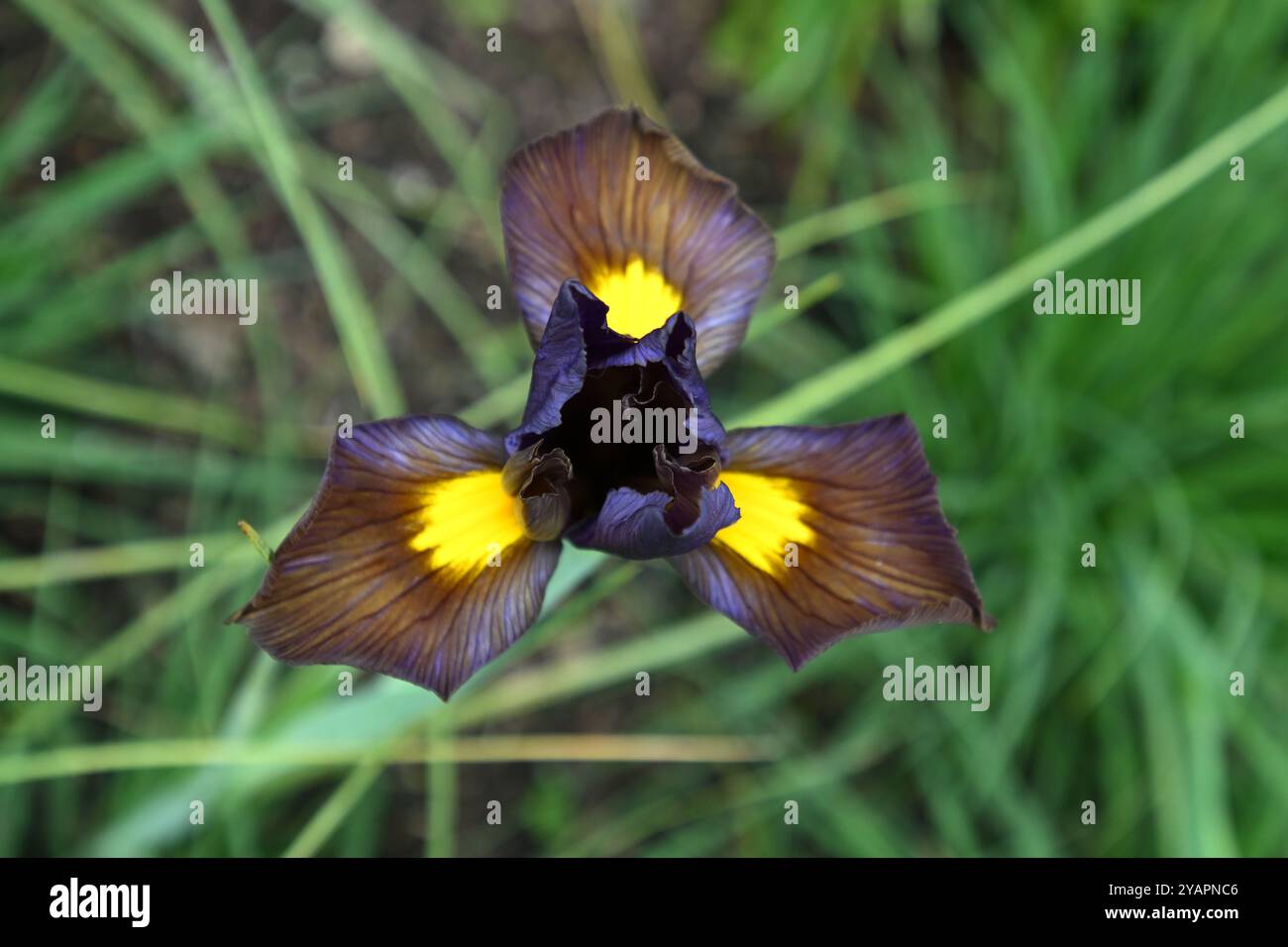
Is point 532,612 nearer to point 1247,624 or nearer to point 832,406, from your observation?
point 832,406

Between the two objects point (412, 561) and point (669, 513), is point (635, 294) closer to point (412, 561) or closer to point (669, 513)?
point (669, 513)

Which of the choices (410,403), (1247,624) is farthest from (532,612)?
(1247,624)

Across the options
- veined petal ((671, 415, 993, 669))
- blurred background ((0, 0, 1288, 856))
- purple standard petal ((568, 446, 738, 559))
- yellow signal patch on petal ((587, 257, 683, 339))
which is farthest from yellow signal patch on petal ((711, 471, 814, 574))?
blurred background ((0, 0, 1288, 856))

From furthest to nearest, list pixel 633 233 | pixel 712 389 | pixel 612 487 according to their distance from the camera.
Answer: pixel 712 389 → pixel 633 233 → pixel 612 487

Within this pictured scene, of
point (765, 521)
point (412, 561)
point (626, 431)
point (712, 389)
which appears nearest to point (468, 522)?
point (412, 561)

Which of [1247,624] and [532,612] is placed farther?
[1247,624]

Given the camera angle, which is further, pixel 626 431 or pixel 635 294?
pixel 635 294

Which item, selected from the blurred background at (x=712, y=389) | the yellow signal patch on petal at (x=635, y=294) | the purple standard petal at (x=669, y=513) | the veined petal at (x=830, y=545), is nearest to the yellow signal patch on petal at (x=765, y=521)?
the veined petal at (x=830, y=545)
